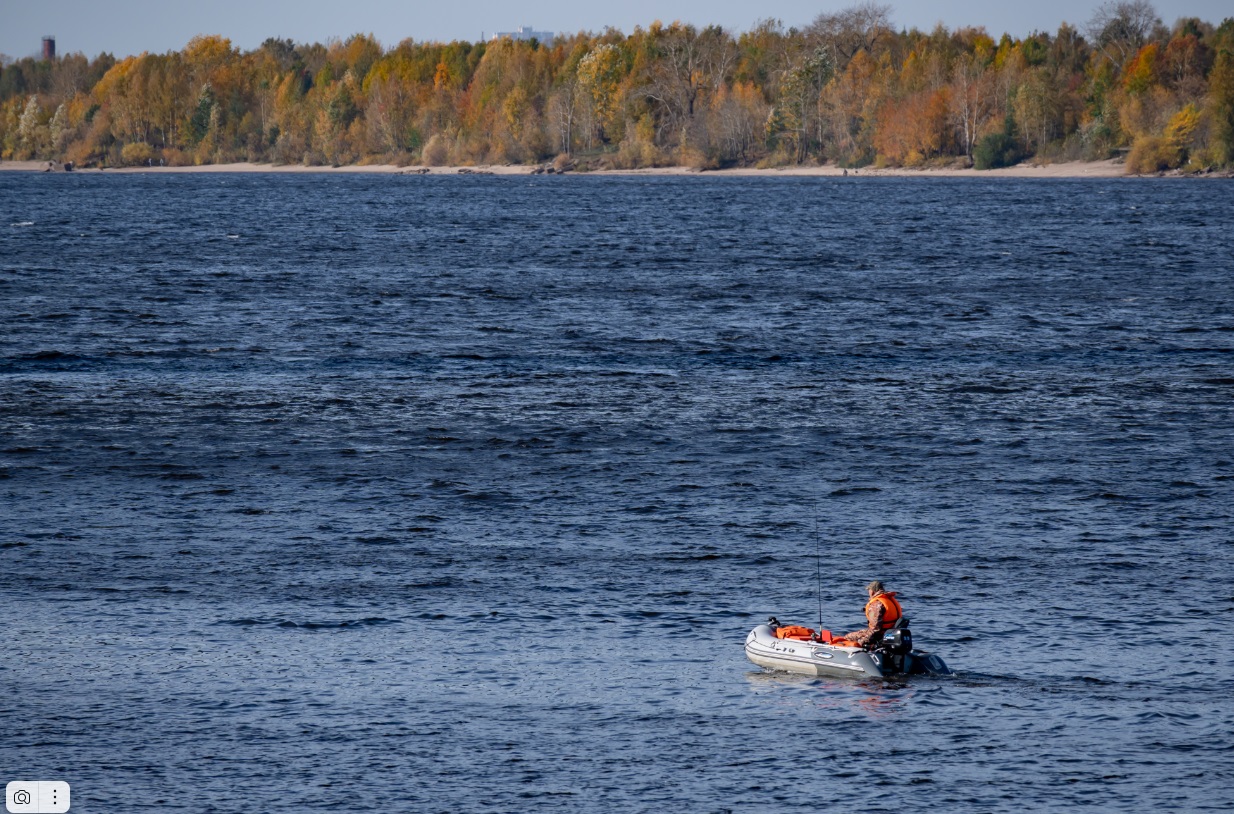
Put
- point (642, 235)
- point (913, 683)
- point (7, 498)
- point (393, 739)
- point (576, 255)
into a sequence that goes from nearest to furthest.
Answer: point (393, 739) → point (913, 683) → point (7, 498) → point (576, 255) → point (642, 235)

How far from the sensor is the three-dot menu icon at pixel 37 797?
56.8 ft

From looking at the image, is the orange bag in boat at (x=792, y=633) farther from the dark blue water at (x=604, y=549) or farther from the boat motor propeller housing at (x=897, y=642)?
the boat motor propeller housing at (x=897, y=642)

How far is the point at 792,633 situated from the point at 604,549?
259 inches

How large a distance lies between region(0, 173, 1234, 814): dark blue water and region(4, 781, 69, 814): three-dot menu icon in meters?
0.30

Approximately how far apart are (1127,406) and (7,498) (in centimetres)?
2788

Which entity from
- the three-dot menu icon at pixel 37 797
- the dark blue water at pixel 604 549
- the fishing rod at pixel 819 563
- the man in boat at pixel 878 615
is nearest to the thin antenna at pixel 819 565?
the fishing rod at pixel 819 563

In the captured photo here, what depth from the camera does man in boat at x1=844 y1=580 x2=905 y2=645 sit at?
2245cm

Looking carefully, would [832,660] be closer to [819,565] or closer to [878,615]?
[878,615]

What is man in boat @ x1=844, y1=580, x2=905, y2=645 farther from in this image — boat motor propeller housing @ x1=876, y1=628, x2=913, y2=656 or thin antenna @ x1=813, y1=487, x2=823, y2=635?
thin antenna @ x1=813, y1=487, x2=823, y2=635

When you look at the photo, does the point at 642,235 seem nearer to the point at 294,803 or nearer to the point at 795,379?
the point at 795,379

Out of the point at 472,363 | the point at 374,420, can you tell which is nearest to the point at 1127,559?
the point at 374,420

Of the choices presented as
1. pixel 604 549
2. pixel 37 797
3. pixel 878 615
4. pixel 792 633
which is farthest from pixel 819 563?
pixel 37 797

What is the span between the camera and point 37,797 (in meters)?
17.6

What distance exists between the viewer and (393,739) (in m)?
20.1
